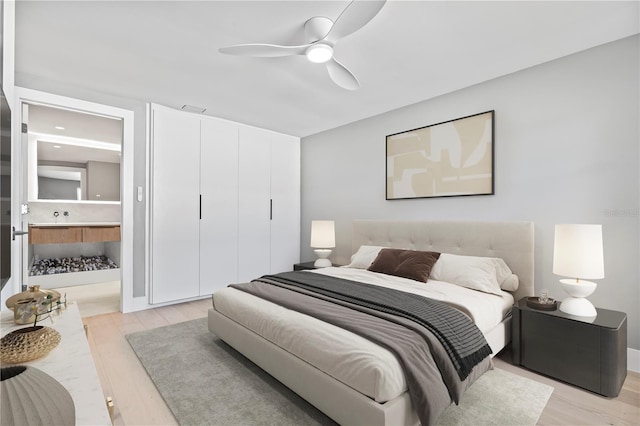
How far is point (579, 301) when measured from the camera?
2236 millimetres

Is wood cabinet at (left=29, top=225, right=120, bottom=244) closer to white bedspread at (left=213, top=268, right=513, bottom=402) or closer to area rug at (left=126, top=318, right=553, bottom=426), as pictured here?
area rug at (left=126, top=318, right=553, bottom=426)

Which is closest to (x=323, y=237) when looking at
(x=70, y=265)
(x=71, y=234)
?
(x=71, y=234)

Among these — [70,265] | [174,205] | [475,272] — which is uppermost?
[174,205]

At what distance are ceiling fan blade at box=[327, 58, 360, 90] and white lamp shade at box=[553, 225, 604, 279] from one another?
1.98m

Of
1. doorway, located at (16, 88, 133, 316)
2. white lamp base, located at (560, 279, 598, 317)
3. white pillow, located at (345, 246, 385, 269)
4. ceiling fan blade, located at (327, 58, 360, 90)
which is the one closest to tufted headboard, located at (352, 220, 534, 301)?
white pillow, located at (345, 246, 385, 269)

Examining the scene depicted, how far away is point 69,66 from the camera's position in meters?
2.86

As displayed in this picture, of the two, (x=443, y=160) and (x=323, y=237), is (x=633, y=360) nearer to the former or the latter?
(x=443, y=160)

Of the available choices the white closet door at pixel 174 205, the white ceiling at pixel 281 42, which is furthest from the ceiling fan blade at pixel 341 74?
the white closet door at pixel 174 205

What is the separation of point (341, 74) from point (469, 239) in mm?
2022

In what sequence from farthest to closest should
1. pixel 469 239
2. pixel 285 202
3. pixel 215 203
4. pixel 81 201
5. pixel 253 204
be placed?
pixel 81 201, pixel 285 202, pixel 253 204, pixel 215 203, pixel 469 239

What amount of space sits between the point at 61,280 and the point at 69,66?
3.57 metres

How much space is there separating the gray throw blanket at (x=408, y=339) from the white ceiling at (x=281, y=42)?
6.53 ft

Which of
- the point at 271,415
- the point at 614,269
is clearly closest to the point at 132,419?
the point at 271,415

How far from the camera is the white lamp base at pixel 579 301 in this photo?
7.20ft
